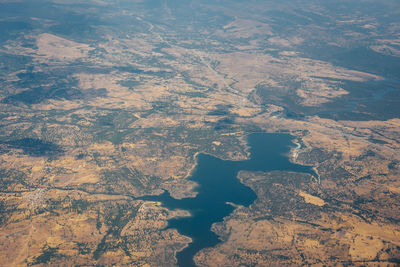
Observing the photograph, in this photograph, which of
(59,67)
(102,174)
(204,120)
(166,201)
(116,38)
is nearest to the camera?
(166,201)

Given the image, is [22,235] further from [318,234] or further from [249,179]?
[318,234]

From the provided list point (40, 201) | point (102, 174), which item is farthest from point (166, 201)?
point (40, 201)

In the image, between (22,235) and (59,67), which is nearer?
(22,235)

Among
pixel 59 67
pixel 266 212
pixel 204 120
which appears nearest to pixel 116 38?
pixel 59 67

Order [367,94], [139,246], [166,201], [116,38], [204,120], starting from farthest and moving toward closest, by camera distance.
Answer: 1. [116,38]
2. [367,94]
3. [204,120]
4. [166,201]
5. [139,246]

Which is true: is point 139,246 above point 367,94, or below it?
below

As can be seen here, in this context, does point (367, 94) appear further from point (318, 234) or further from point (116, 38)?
point (116, 38)
